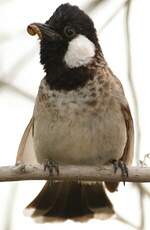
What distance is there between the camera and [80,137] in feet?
15.7

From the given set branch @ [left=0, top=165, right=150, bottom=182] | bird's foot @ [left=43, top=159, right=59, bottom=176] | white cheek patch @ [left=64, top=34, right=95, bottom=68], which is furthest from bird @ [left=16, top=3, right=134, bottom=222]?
branch @ [left=0, top=165, right=150, bottom=182]

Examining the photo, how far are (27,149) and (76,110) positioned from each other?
2.37ft

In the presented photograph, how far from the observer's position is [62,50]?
5.01 metres

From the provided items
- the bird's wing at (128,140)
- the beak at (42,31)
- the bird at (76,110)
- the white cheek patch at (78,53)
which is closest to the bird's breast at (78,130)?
the bird at (76,110)

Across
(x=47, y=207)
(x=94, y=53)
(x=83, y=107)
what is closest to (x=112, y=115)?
(x=83, y=107)

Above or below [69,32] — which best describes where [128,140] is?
below

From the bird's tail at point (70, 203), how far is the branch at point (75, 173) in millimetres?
812

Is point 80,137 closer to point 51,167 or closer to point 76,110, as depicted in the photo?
point 76,110

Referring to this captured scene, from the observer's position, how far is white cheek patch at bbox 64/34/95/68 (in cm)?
500

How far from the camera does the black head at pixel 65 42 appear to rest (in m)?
4.97

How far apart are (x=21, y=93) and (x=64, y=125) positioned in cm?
38

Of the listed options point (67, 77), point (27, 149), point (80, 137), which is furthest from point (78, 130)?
point (27, 149)

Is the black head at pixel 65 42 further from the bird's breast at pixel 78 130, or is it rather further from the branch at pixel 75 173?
the branch at pixel 75 173

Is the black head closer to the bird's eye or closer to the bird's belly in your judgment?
the bird's eye
